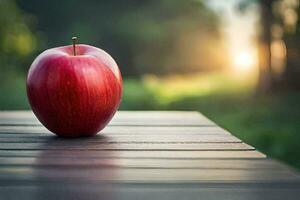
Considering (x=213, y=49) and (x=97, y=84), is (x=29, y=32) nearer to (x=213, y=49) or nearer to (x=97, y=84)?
(x=213, y=49)

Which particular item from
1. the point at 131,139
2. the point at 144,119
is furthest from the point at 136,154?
the point at 144,119

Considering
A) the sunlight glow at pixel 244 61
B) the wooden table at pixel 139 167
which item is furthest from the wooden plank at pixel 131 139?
the sunlight glow at pixel 244 61

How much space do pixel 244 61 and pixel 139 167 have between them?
7303 millimetres

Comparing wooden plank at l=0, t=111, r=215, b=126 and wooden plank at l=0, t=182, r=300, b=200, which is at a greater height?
wooden plank at l=0, t=182, r=300, b=200

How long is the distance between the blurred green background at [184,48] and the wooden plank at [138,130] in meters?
4.72

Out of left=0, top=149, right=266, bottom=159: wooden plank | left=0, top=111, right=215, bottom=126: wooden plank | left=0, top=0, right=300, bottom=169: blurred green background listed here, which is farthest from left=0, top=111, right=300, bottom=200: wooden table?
left=0, top=0, right=300, bottom=169: blurred green background

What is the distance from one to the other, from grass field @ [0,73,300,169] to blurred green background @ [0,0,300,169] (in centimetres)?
1

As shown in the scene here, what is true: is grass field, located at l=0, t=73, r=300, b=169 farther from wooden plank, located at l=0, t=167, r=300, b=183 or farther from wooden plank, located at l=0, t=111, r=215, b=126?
wooden plank, located at l=0, t=167, r=300, b=183

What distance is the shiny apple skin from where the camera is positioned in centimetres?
142

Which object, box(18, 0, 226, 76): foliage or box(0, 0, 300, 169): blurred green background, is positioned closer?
box(0, 0, 300, 169): blurred green background

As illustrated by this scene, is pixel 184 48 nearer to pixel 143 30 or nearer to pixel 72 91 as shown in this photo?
pixel 143 30

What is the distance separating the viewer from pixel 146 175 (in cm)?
102

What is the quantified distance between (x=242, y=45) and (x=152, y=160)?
282 inches

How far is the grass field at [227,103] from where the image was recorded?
563 cm
